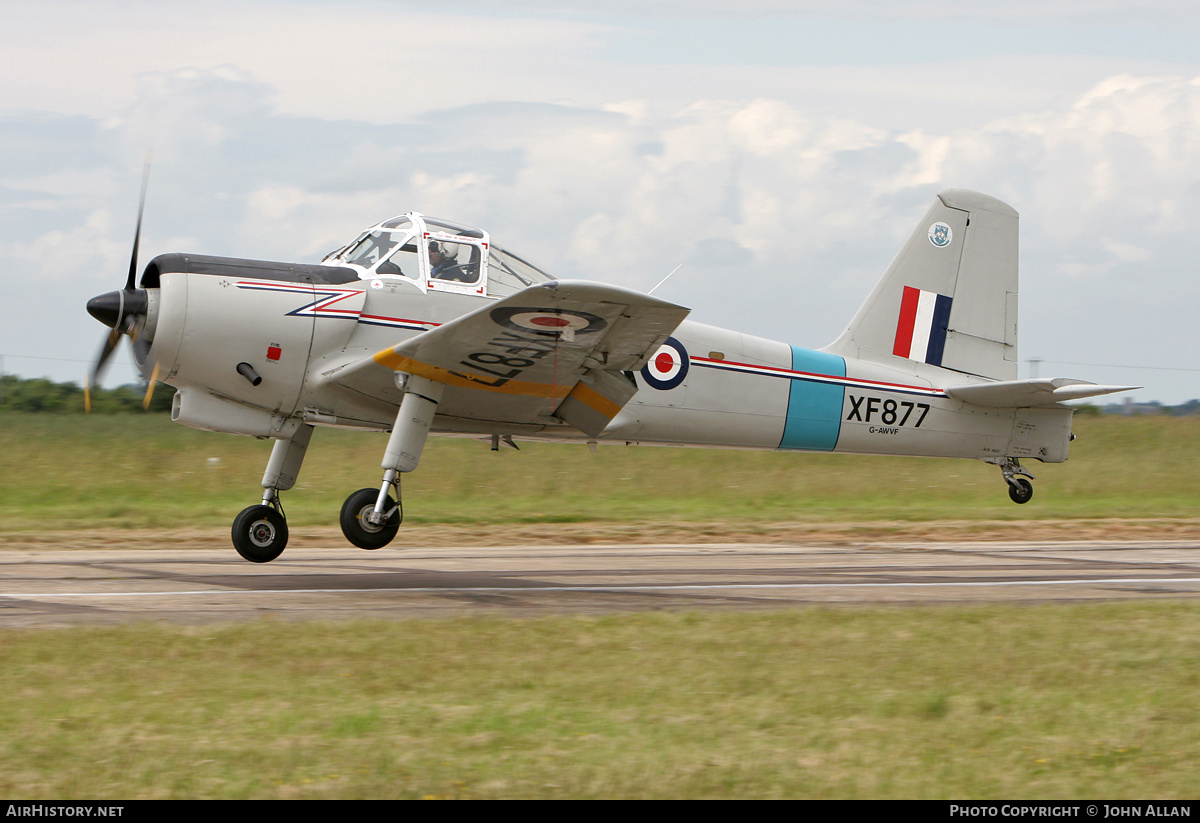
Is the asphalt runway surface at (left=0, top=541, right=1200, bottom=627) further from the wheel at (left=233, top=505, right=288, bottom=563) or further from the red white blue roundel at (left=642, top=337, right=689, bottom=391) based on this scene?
the red white blue roundel at (left=642, top=337, right=689, bottom=391)

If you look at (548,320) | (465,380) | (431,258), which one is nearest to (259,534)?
(465,380)

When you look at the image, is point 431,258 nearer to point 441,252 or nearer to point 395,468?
point 441,252

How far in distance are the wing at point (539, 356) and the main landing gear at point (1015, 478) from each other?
5327 mm

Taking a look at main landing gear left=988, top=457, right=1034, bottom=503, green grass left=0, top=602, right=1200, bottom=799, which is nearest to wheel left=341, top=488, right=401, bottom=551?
green grass left=0, top=602, right=1200, bottom=799

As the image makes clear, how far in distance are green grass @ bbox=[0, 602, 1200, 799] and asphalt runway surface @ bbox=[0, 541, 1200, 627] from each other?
131 centimetres

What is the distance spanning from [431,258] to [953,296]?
6.81 metres

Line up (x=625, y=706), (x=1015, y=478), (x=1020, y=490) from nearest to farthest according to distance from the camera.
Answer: (x=625, y=706)
(x=1020, y=490)
(x=1015, y=478)

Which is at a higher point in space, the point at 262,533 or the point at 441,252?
the point at 441,252

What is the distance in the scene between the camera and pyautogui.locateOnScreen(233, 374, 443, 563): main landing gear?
9977mm

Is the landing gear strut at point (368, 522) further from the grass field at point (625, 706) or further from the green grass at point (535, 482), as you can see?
the green grass at point (535, 482)

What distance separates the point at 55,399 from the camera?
25906 mm

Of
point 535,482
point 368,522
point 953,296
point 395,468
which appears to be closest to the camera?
point 368,522
